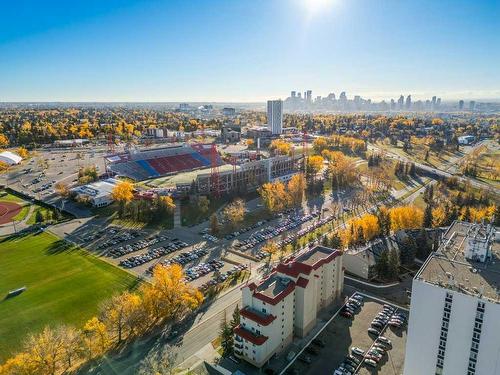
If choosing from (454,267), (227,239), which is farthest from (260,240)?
(454,267)

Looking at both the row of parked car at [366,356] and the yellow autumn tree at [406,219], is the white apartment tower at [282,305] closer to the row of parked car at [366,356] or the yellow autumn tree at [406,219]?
the row of parked car at [366,356]

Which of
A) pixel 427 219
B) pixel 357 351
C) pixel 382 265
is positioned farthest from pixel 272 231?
pixel 357 351

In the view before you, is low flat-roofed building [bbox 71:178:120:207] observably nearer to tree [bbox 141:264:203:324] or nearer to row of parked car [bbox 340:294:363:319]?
tree [bbox 141:264:203:324]

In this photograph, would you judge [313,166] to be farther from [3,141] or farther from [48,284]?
[3,141]

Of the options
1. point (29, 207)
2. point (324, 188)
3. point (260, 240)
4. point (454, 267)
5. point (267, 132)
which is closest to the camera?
point (454, 267)

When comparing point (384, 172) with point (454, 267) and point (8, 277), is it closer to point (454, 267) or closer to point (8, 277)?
point (454, 267)

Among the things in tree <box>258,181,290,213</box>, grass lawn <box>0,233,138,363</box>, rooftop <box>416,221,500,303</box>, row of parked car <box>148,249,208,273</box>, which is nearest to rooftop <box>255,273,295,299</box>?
rooftop <box>416,221,500,303</box>

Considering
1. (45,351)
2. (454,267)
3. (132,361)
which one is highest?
(454,267)

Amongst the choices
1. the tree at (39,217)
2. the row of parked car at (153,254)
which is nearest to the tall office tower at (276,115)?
the tree at (39,217)
